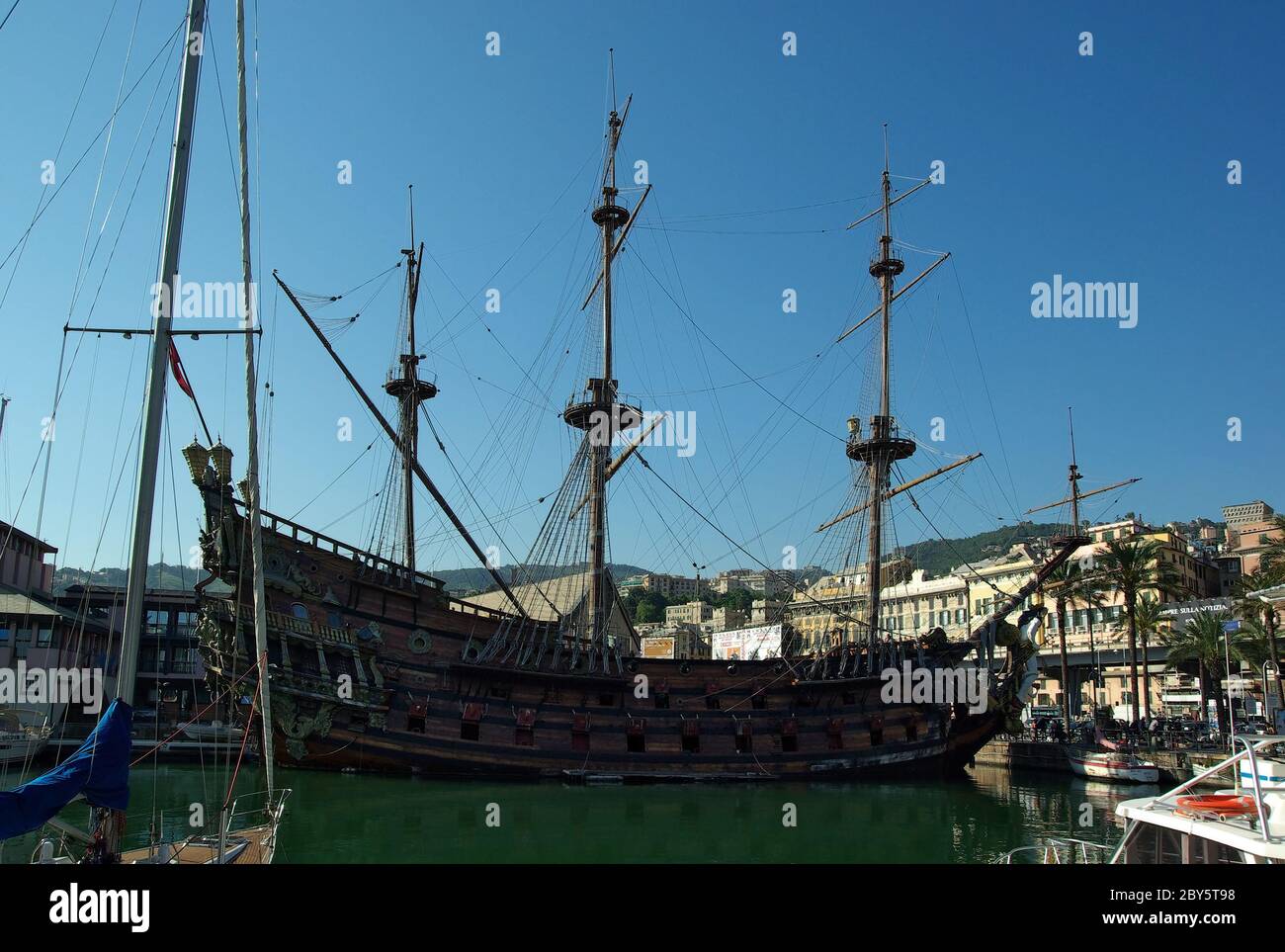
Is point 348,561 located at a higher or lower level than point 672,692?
higher

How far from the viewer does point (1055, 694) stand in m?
89.5

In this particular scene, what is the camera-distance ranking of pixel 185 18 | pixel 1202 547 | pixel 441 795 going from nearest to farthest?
pixel 185 18
pixel 441 795
pixel 1202 547

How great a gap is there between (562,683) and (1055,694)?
70550 millimetres

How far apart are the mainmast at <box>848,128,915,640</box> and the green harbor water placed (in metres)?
12.6

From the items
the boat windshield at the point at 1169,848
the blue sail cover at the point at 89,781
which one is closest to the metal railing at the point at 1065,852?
the boat windshield at the point at 1169,848

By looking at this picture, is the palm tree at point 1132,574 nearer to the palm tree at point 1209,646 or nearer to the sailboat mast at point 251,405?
the palm tree at point 1209,646

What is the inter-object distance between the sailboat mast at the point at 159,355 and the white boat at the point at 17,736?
1197 inches

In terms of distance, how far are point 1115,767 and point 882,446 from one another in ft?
61.8

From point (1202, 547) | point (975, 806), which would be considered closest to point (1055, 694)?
point (1202, 547)

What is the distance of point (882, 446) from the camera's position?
159ft

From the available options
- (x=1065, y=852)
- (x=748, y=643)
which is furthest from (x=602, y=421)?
(x=1065, y=852)

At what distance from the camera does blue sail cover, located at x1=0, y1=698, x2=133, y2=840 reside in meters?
9.80

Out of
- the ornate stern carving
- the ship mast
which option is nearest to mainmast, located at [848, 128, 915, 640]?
the ship mast
